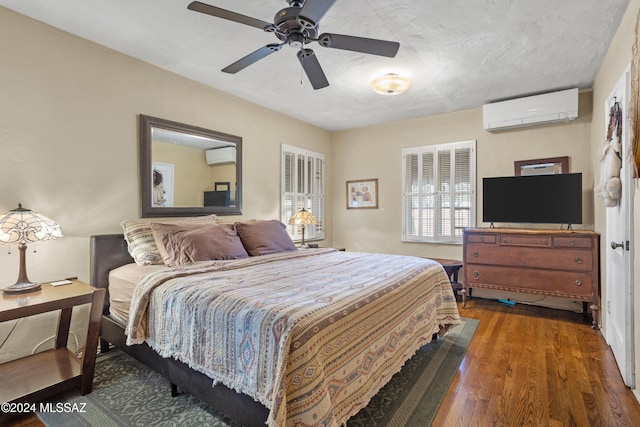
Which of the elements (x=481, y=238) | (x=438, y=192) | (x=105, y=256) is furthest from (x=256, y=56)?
(x=438, y=192)

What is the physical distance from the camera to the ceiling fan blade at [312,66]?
7.22 feet

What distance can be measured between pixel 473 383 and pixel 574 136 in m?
3.26

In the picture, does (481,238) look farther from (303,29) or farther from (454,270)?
(303,29)

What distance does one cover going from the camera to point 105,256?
2.66 metres

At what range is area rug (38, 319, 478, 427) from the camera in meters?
1.78

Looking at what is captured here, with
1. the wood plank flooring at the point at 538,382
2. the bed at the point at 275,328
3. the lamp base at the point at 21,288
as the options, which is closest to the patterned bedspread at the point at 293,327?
the bed at the point at 275,328

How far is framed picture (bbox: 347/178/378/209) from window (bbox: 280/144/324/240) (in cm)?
50

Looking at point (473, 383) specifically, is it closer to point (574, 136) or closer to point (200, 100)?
point (574, 136)

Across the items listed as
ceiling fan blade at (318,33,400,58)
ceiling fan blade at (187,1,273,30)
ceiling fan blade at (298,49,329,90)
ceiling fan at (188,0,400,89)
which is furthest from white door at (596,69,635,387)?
ceiling fan blade at (187,1,273,30)

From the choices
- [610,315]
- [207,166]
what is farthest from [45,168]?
[610,315]

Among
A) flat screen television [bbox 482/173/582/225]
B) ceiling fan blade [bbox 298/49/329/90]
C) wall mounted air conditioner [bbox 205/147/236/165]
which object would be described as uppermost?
ceiling fan blade [bbox 298/49/329/90]

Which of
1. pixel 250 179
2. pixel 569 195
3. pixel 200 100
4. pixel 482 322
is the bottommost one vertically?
pixel 482 322

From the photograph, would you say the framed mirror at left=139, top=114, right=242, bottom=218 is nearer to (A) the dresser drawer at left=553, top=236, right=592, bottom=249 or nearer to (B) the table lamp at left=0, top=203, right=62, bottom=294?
(B) the table lamp at left=0, top=203, right=62, bottom=294

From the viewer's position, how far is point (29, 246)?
2.37 m
